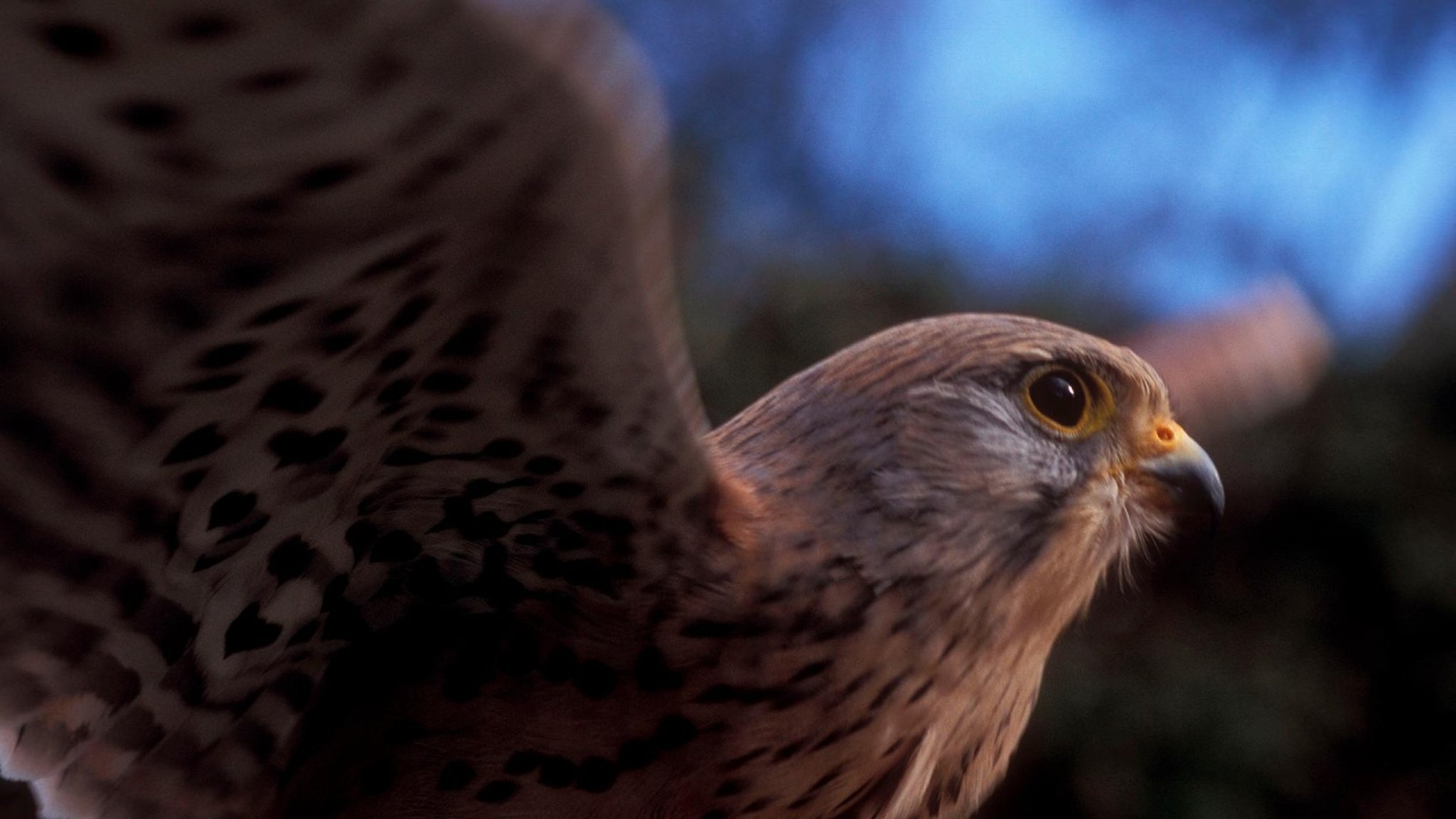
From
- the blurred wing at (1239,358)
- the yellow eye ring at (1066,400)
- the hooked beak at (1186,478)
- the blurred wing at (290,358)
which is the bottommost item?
the blurred wing at (1239,358)

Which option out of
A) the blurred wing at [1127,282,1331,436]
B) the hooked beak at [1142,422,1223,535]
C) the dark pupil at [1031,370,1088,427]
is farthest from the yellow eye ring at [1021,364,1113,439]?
the blurred wing at [1127,282,1331,436]

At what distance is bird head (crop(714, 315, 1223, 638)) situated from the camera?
158cm

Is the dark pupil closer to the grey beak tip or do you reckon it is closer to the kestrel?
the kestrel

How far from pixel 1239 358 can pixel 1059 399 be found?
32.3 inches

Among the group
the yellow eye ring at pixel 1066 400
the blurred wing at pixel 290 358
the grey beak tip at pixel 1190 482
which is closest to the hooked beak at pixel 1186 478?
the grey beak tip at pixel 1190 482

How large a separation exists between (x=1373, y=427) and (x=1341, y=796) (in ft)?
4.89

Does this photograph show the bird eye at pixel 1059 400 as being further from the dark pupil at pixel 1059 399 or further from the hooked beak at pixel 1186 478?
the hooked beak at pixel 1186 478

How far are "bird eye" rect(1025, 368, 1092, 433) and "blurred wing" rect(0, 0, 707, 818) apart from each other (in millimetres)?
594

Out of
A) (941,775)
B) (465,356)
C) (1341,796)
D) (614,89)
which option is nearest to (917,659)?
(941,775)

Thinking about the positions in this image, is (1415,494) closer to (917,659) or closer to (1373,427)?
(1373,427)

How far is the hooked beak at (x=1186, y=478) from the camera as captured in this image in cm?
181

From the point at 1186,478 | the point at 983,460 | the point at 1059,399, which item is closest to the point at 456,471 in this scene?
the point at 983,460

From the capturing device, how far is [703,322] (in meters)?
4.20

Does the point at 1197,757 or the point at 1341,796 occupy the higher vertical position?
the point at 1197,757
